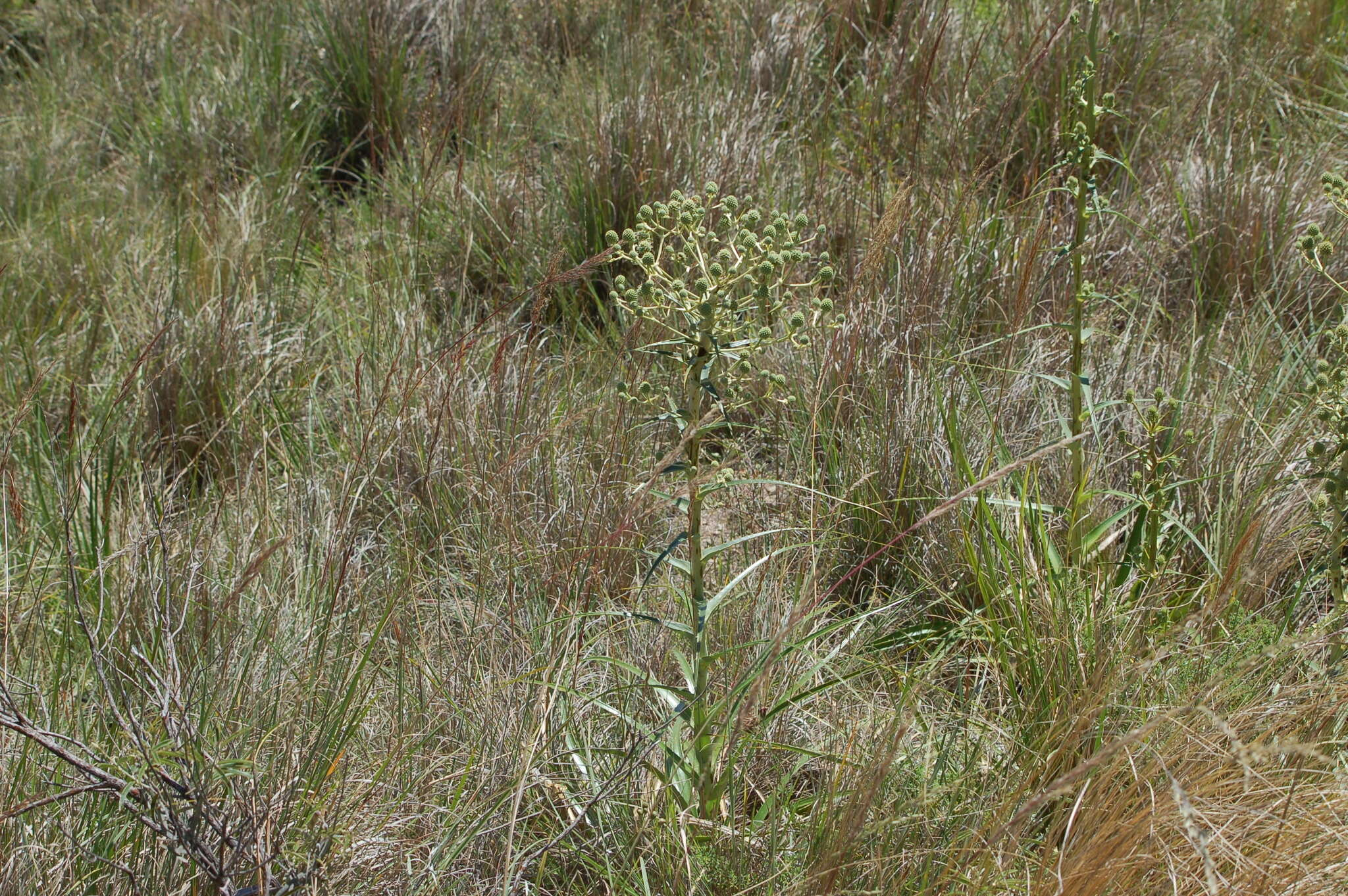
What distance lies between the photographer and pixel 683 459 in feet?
5.61

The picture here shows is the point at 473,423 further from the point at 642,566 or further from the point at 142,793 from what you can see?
the point at 142,793

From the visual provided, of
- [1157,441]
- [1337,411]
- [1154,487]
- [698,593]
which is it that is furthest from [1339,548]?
[698,593]

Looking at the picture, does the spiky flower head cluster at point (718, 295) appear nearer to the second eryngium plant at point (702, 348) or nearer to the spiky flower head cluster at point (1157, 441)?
the second eryngium plant at point (702, 348)

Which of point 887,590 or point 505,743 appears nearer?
point 505,743

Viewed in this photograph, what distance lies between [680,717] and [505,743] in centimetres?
34

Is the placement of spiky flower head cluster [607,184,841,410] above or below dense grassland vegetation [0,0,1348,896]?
above

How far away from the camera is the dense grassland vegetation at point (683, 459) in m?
1.69

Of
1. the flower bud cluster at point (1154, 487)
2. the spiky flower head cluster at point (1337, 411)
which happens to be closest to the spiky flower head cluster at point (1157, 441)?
the flower bud cluster at point (1154, 487)

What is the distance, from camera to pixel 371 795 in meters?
1.83

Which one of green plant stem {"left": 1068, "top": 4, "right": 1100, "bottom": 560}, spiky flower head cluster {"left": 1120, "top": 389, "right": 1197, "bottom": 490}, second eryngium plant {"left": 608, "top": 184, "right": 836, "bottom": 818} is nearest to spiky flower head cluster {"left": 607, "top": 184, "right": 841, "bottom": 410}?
second eryngium plant {"left": 608, "top": 184, "right": 836, "bottom": 818}

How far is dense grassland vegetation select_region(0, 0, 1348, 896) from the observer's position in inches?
66.6

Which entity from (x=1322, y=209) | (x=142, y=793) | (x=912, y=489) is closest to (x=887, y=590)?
(x=912, y=489)

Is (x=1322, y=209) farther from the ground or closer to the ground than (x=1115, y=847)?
farther from the ground

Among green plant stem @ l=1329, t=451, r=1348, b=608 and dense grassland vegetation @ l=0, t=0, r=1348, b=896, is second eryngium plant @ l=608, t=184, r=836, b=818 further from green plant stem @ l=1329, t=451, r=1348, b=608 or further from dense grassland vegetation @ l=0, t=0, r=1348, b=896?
green plant stem @ l=1329, t=451, r=1348, b=608
